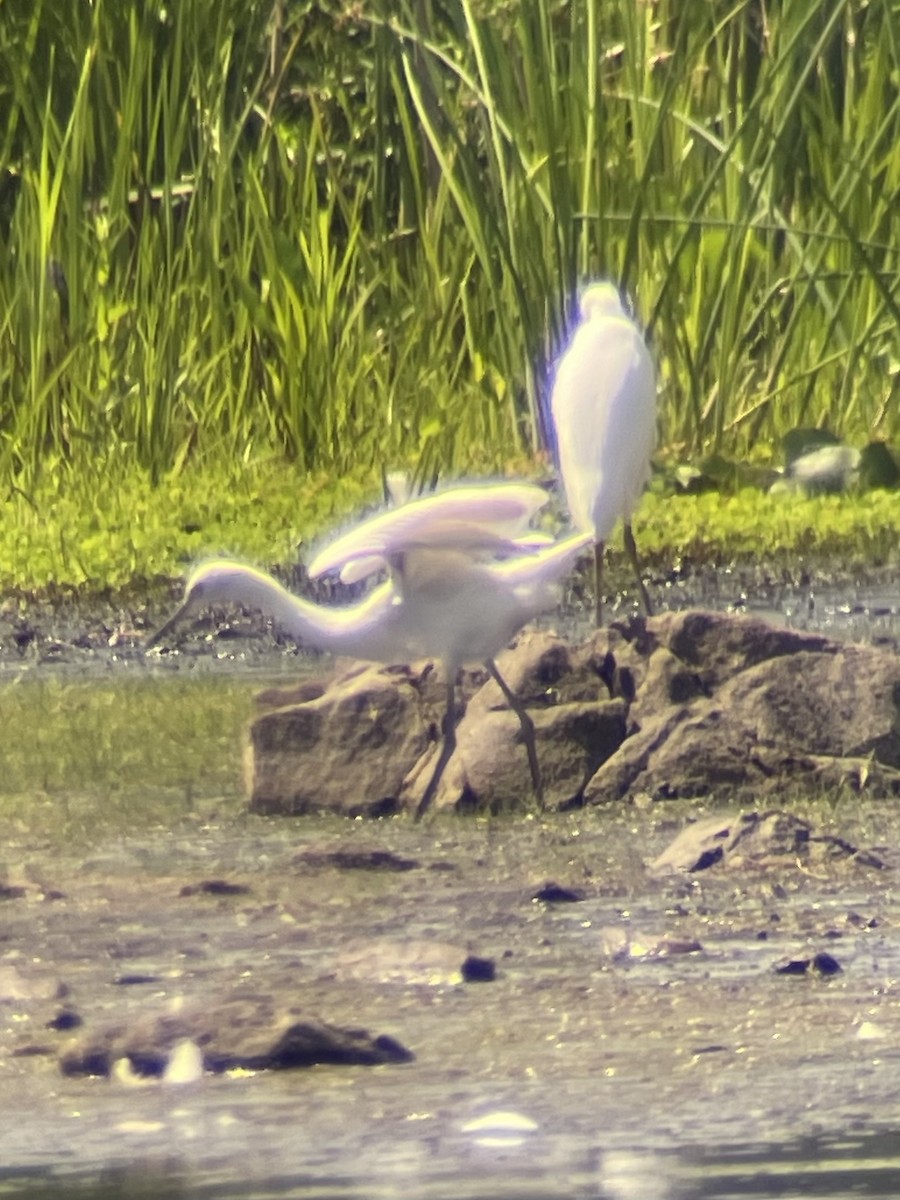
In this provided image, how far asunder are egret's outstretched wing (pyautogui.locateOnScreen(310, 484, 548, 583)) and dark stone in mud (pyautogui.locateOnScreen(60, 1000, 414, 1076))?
5.58 ft

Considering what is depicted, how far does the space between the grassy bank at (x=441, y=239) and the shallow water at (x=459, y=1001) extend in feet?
11.3

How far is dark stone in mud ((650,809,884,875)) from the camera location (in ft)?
14.0

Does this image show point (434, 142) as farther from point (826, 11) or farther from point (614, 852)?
point (614, 852)

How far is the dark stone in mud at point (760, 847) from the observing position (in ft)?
14.0

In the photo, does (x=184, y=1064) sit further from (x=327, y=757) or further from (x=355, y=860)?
(x=327, y=757)

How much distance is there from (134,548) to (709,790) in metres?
2.89

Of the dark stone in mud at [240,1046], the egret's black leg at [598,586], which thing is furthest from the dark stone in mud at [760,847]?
the egret's black leg at [598,586]

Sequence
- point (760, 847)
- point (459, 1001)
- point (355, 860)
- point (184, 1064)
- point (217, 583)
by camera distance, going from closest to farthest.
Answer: point (184, 1064) < point (459, 1001) < point (760, 847) < point (355, 860) < point (217, 583)

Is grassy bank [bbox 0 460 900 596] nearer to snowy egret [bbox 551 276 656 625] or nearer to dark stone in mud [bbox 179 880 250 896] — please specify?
snowy egret [bbox 551 276 656 625]

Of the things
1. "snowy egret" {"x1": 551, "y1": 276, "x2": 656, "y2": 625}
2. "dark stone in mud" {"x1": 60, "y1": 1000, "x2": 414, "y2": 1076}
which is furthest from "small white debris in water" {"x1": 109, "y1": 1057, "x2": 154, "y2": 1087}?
"snowy egret" {"x1": 551, "y1": 276, "x2": 656, "y2": 625}

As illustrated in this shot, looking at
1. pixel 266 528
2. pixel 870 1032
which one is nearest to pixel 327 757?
pixel 870 1032

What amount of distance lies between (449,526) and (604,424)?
5.07ft

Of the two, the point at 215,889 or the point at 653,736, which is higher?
the point at 653,736

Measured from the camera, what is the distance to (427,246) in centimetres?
912
